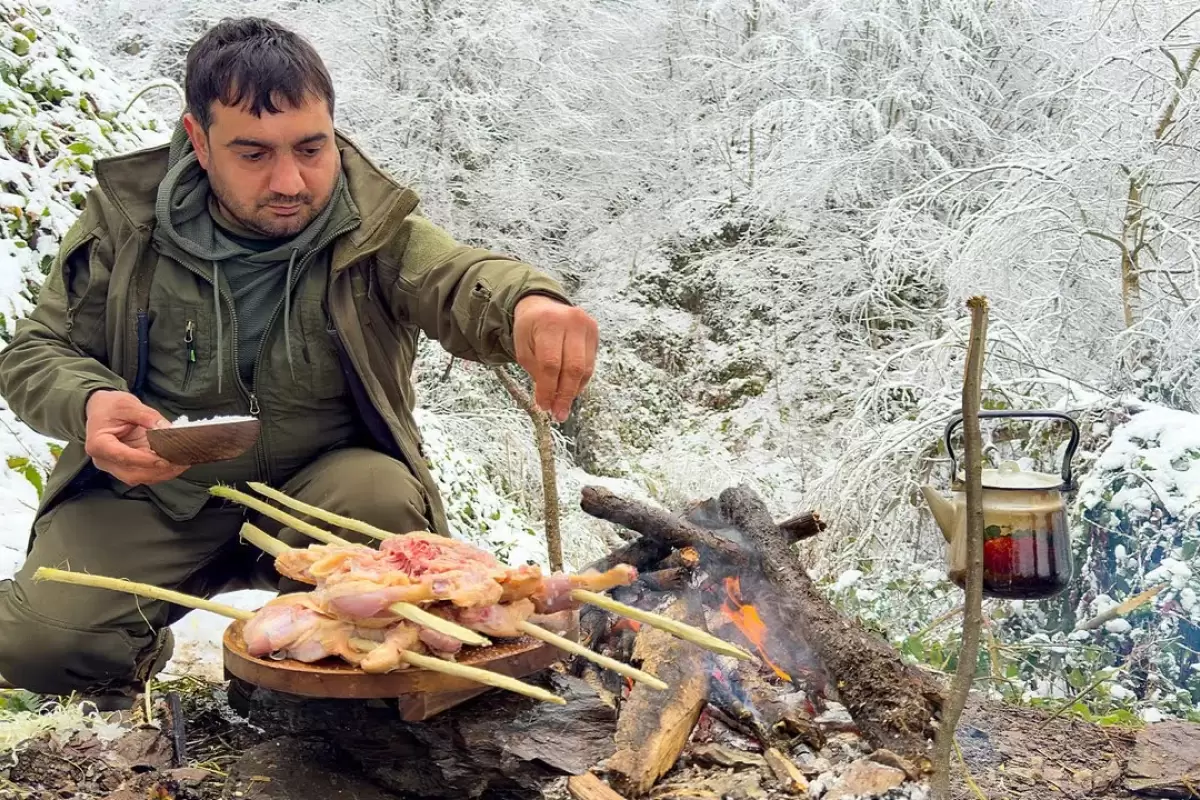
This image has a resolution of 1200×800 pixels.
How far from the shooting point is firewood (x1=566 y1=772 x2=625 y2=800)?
2.08 metres

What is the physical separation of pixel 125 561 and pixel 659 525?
153cm

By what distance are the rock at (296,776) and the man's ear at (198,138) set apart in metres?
1.56

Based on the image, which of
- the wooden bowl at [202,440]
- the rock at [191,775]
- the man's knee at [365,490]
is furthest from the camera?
the man's knee at [365,490]

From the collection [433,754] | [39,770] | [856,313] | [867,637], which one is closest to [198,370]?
[39,770]

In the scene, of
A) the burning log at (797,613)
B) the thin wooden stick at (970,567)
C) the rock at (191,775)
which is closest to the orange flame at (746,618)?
the burning log at (797,613)

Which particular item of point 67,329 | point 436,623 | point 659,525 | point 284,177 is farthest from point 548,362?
point 67,329

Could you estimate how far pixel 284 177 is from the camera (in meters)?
2.59

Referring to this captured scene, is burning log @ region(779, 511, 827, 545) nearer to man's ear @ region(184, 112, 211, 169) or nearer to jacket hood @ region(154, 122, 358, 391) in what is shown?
jacket hood @ region(154, 122, 358, 391)

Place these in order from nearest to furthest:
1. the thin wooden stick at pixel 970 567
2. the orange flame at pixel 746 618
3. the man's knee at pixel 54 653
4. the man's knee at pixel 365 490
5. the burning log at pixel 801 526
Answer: the thin wooden stick at pixel 970 567 < the man's knee at pixel 54 653 < the man's knee at pixel 365 490 < the orange flame at pixel 746 618 < the burning log at pixel 801 526

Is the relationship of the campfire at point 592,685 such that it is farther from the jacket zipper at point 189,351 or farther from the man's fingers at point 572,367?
the jacket zipper at point 189,351

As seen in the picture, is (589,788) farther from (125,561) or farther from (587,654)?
(125,561)

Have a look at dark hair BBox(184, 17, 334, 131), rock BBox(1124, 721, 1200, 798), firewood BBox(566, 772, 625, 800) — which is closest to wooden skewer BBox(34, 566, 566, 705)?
firewood BBox(566, 772, 625, 800)

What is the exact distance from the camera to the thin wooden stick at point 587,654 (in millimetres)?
1648

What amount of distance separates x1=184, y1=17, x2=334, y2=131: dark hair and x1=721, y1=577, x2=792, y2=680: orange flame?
179 cm
